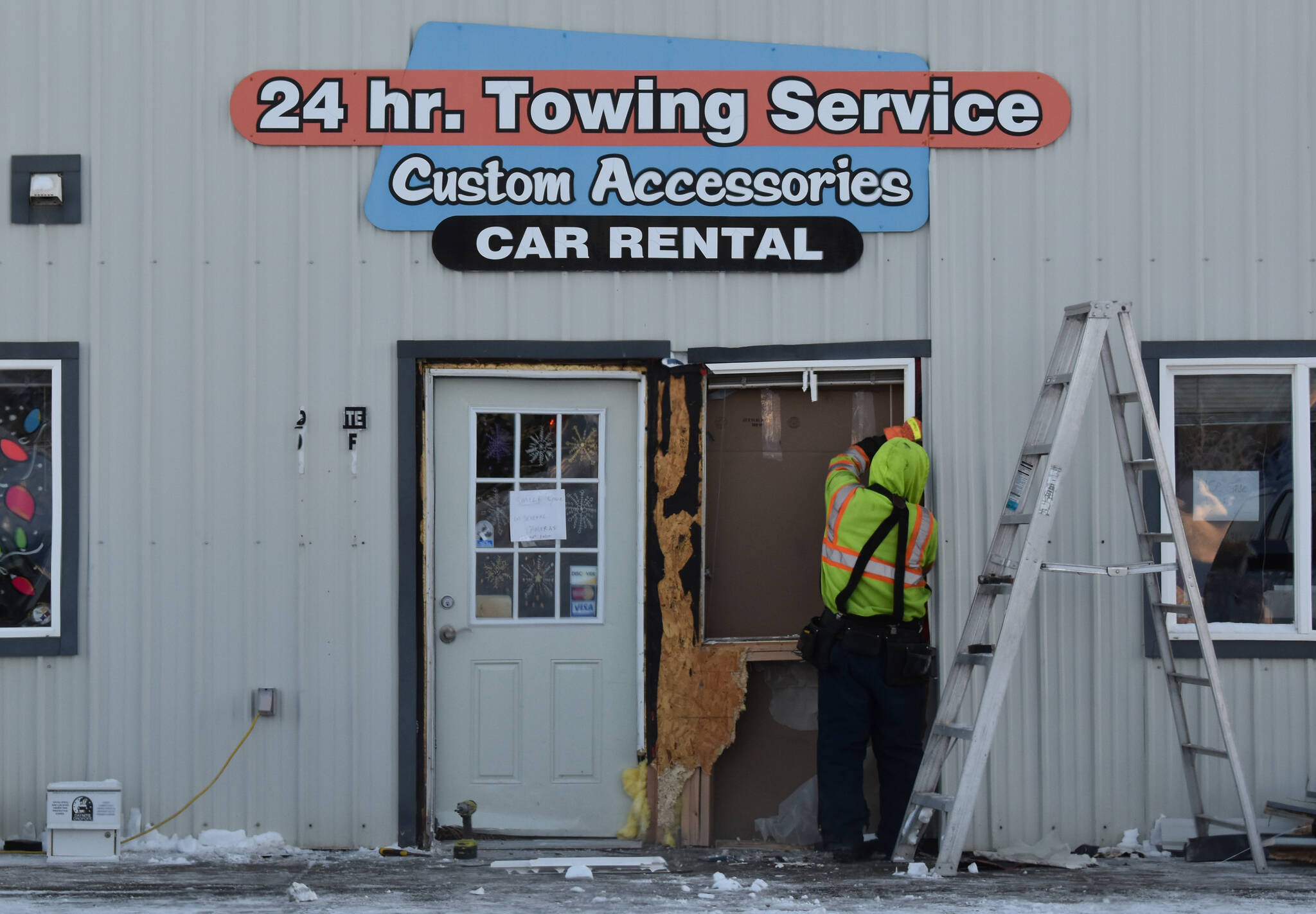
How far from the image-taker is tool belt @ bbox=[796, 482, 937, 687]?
522 centimetres

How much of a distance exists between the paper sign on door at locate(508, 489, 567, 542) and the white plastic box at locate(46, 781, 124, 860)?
86.1 inches

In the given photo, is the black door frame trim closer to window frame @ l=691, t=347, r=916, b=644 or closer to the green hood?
window frame @ l=691, t=347, r=916, b=644

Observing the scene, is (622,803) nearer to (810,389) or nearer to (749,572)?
(749,572)

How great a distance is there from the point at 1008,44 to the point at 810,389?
1.93 metres

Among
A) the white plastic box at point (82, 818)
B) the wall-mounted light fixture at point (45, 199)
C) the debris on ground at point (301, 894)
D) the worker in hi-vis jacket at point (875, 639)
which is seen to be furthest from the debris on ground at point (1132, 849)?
the wall-mounted light fixture at point (45, 199)

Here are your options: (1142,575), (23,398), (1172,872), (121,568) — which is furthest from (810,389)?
(23,398)

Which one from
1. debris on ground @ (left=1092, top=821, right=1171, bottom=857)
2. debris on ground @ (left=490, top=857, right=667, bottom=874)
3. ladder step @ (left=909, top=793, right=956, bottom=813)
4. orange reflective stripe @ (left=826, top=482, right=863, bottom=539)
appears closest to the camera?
ladder step @ (left=909, top=793, right=956, bottom=813)

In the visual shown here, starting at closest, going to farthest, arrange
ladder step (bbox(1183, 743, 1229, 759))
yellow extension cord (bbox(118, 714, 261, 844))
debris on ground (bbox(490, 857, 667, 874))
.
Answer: ladder step (bbox(1183, 743, 1229, 759)) → debris on ground (bbox(490, 857, 667, 874)) → yellow extension cord (bbox(118, 714, 261, 844))

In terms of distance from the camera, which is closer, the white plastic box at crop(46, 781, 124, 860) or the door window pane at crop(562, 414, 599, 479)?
the white plastic box at crop(46, 781, 124, 860)

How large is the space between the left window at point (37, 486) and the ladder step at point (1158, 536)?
5.01 m

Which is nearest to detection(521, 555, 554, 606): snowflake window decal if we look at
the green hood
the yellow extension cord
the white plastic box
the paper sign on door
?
the paper sign on door

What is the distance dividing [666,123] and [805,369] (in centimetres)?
138

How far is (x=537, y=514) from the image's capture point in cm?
570

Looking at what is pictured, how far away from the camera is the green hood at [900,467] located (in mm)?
5172
